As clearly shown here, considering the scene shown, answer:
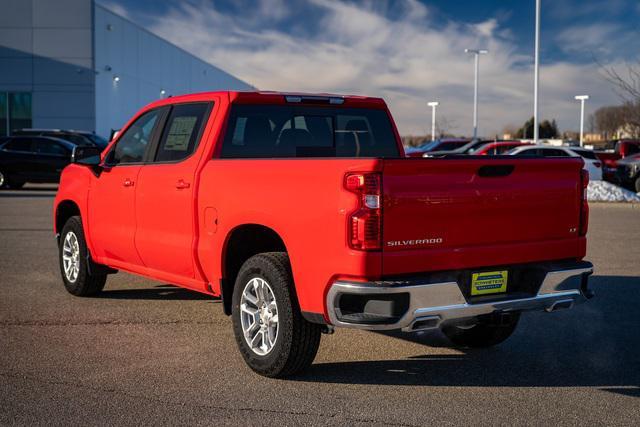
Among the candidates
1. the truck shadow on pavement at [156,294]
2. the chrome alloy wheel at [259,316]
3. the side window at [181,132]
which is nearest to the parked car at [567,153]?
the truck shadow on pavement at [156,294]

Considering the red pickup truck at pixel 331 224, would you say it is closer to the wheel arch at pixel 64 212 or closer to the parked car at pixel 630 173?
the wheel arch at pixel 64 212

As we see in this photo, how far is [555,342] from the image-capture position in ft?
21.7

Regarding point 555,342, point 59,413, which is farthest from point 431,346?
point 59,413

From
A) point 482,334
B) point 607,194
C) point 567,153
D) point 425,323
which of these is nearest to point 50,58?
point 567,153

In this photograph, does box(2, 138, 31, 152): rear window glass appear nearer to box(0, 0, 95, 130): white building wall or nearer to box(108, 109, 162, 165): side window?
box(108, 109, 162, 165): side window

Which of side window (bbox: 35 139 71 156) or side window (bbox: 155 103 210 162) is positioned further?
side window (bbox: 35 139 71 156)

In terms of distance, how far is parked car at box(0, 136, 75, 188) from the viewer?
25.1m

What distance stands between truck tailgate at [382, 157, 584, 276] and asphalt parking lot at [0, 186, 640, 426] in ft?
2.81

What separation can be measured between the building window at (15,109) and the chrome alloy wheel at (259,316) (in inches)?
1842

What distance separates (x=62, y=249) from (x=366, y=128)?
359 centimetres

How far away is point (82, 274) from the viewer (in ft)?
26.8

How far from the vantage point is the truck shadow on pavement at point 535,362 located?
18.1ft

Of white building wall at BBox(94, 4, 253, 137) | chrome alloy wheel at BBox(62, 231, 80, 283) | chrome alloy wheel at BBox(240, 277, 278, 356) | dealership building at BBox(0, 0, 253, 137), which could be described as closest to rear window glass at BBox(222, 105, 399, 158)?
chrome alloy wheel at BBox(240, 277, 278, 356)

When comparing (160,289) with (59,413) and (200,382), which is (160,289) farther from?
(59,413)
